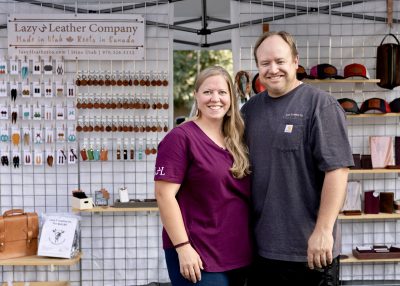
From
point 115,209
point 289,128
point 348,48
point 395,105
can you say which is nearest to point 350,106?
point 395,105

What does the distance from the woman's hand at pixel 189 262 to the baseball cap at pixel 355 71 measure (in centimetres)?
312

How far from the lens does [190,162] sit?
2.28m

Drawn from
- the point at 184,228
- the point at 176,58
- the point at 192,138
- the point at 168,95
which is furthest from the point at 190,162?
the point at 176,58

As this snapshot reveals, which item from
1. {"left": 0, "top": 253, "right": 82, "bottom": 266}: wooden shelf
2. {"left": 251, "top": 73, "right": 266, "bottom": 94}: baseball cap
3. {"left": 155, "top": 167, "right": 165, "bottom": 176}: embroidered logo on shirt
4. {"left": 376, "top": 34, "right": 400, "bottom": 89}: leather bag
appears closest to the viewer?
{"left": 155, "top": 167, "right": 165, "bottom": 176}: embroidered logo on shirt

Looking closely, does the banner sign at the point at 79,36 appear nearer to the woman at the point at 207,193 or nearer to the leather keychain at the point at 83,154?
the leather keychain at the point at 83,154

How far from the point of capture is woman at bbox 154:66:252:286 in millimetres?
2248

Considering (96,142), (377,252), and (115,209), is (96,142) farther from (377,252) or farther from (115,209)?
(377,252)

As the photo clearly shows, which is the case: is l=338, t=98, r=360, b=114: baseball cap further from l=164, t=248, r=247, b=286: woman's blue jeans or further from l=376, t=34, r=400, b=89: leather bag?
l=164, t=248, r=247, b=286: woman's blue jeans

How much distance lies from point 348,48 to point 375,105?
645 mm

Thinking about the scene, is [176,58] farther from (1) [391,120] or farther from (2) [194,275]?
(2) [194,275]

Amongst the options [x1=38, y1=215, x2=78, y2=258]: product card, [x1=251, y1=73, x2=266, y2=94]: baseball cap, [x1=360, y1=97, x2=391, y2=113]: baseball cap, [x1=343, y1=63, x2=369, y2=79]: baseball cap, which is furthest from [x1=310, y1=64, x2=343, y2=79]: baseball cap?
[x1=38, y1=215, x2=78, y2=258]: product card

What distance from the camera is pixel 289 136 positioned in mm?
2191

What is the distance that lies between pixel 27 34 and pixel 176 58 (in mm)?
15228

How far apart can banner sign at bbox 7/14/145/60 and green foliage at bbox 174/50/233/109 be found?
48.5 ft
